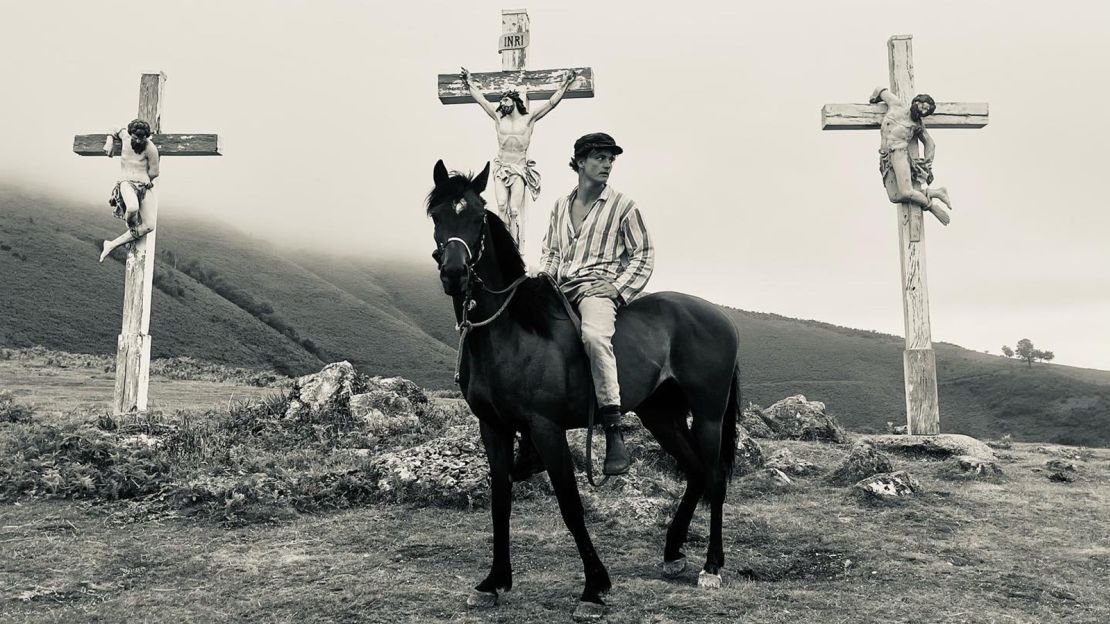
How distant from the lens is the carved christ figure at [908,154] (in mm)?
11109

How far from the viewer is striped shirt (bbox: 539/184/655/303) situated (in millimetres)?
5652

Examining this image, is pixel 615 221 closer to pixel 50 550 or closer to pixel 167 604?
pixel 167 604

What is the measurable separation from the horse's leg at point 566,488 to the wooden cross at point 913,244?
296 inches

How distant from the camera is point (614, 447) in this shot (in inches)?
201

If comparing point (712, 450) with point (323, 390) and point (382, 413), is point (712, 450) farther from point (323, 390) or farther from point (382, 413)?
point (323, 390)

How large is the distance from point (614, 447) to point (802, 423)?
8.21 meters

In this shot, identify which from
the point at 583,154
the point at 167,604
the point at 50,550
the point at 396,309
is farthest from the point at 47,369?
the point at 396,309

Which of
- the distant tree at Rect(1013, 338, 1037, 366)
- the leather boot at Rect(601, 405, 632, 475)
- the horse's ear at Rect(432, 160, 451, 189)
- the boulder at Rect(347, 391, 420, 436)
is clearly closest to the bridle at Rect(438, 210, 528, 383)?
the horse's ear at Rect(432, 160, 451, 189)

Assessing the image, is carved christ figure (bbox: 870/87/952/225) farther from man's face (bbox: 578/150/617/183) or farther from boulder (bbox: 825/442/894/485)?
man's face (bbox: 578/150/617/183)

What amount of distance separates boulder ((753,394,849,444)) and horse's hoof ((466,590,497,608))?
8526 millimetres

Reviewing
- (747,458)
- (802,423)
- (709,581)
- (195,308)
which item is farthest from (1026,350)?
(195,308)

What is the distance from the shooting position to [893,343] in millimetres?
73250

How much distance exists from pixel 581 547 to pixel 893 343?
77.4 m

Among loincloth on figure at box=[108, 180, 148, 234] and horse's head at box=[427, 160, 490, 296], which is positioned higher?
loincloth on figure at box=[108, 180, 148, 234]
